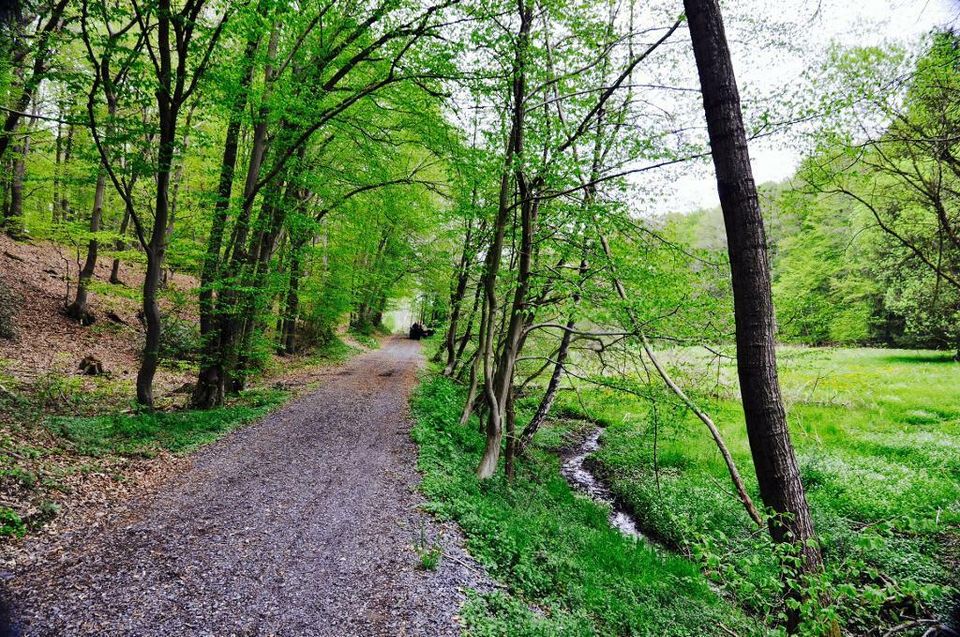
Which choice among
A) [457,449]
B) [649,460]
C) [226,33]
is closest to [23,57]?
[226,33]

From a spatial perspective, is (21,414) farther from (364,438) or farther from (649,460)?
(649,460)

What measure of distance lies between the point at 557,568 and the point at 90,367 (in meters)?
12.7

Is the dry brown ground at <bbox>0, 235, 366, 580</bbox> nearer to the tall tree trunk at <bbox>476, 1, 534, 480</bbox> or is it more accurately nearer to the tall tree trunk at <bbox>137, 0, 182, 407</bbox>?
the tall tree trunk at <bbox>137, 0, 182, 407</bbox>

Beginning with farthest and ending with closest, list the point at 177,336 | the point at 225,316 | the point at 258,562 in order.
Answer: the point at 177,336
the point at 225,316
the point at 258,562

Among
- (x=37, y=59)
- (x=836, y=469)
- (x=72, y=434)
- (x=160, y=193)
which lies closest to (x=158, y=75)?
(x=160, y=193)

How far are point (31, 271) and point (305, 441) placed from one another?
1503 cm

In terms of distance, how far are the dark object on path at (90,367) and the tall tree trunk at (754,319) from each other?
14.5m

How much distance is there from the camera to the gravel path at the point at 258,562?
143 inches

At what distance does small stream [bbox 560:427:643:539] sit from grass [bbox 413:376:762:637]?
25.3 inches

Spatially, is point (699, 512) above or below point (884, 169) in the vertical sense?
below

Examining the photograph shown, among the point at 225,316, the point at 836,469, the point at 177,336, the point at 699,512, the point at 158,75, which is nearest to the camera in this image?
the point at 158,75

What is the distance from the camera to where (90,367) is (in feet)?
36.4

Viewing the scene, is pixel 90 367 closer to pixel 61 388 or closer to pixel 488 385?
pixel 61 388

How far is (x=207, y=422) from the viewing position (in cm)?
871
